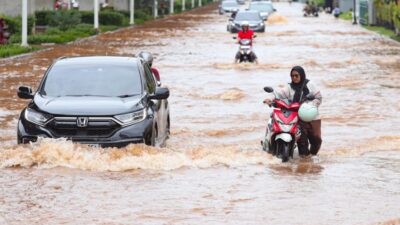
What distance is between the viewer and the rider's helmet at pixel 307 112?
14914 millimetres

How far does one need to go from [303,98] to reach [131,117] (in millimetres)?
2475

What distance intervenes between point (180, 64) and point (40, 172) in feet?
76.2

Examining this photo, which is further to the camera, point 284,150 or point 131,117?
point 284,150

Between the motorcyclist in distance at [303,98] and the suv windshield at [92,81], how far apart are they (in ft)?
6.38

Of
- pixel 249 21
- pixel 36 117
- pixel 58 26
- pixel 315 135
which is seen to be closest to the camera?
pixel 36 117

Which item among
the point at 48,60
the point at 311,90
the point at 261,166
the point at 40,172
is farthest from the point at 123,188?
A: the point at 48,60

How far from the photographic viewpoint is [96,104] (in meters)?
14.5

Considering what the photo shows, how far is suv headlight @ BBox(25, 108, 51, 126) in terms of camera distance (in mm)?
14297

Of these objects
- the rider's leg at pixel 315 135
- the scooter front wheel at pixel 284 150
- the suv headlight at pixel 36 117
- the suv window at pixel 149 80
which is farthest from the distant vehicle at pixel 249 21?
the suv headlight at pixel 36 117

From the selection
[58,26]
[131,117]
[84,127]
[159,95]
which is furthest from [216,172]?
[58,26]

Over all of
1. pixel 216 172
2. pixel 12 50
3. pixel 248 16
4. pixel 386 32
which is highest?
pixel 248 16

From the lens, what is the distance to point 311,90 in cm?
1541

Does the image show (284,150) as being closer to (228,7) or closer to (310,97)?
(310,97)

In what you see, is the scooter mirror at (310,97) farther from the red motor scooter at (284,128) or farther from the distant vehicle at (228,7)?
the distant vehicle at (228,7)
